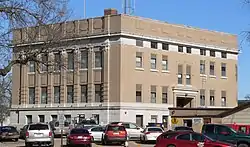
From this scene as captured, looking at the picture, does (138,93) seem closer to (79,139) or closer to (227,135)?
(79,139)

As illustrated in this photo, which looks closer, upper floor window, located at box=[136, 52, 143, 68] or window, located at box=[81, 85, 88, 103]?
upper floor window, located at box=[136, 52, 143, 68]

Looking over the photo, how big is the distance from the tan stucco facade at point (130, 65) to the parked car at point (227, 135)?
30.3 metres

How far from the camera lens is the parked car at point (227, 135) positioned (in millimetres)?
37562

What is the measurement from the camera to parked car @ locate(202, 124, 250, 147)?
123 feet

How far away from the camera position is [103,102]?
7562 centimetres

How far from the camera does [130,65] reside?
2980 inches

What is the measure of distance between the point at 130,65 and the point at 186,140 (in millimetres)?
44308

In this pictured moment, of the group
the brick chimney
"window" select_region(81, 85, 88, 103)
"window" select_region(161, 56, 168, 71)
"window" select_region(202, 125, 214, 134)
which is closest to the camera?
"window" select_region(202, 125, 214, 134)

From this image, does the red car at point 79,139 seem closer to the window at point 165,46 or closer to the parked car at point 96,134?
the parked car at point 96,134

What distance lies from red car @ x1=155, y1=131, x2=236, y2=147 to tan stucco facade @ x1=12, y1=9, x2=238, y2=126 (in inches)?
1411

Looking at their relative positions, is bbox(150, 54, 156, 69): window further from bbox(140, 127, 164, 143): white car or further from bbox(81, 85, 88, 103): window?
bbox(140, 127, 164, 143): white car

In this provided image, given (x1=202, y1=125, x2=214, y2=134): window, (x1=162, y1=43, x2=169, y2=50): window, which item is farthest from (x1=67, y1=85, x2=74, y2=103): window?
(x1=202, y1=125, x2=214, y2=134): window

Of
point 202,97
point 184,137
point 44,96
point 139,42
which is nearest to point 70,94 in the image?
point 44,96

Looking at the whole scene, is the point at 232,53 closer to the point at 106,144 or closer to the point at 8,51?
the point at 106,144
